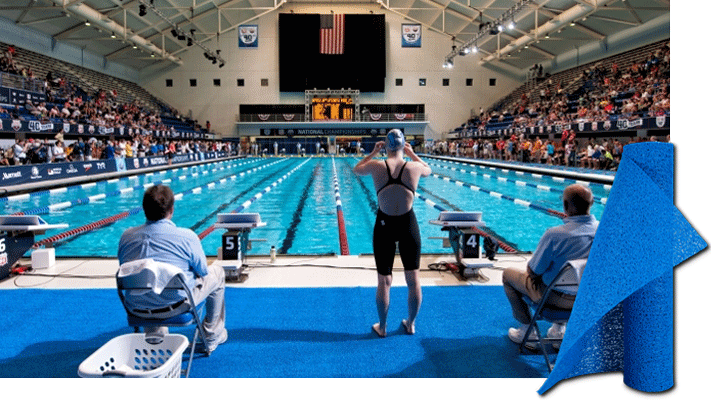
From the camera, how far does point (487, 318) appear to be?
3557mm

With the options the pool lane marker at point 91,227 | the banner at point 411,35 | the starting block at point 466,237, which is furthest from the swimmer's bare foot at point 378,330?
the banner at point 411,35

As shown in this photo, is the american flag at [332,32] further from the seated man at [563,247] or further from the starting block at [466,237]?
the seated man at [563,247]

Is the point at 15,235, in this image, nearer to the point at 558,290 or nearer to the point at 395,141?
the point at 395,141

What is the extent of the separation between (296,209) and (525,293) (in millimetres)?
7770

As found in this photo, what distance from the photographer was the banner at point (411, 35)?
31.9m

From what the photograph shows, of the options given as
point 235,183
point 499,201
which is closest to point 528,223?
point 499,201

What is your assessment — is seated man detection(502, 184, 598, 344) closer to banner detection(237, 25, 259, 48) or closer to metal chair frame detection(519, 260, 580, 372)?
metal chair frame detection(519, 260, 580, 372)

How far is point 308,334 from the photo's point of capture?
10.8ft

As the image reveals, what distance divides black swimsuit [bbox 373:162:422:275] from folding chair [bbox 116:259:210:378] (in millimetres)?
1121

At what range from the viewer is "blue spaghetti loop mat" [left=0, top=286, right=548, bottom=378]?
2795 mm

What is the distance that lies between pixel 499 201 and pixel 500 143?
1714cm

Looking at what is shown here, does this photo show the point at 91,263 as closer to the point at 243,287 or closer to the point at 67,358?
the point at 243,287

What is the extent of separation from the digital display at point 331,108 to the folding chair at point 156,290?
120ft

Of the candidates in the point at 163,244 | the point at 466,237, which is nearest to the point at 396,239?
the point at 163,244
